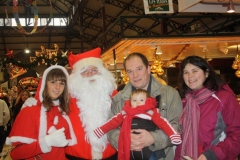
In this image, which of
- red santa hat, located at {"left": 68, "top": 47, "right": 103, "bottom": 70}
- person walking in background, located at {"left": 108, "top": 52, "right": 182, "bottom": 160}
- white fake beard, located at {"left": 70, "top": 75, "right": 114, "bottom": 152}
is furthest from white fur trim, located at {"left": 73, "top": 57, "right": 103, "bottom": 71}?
person walking in background, located at {"left": 108, "top": 52, "right": 182, "bottom": 160}

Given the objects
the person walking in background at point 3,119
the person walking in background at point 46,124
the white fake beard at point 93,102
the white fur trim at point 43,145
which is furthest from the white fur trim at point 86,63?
the person walking in background at point 3,119

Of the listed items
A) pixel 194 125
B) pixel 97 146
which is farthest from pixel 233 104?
pixel 97 146

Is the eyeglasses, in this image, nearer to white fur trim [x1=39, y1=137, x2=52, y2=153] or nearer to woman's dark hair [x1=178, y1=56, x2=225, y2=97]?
white fur trim [x1=39, y1=137, x2=52, y2=153]

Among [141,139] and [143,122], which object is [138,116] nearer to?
[143,122]

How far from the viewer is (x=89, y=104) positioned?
3.19 metres

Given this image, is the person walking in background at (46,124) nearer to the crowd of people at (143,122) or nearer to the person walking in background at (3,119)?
the crowd of people at (143,122)

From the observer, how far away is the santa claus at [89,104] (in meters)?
2.95

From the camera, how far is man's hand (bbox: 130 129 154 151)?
7.98 ft

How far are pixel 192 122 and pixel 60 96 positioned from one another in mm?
1285

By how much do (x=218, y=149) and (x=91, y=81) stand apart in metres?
1.61

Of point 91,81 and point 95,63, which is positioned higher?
point 95,63

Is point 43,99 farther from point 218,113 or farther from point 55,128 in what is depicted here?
point 218,113

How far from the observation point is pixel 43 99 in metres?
2.76

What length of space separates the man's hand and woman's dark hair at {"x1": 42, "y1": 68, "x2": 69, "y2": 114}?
760 mm
